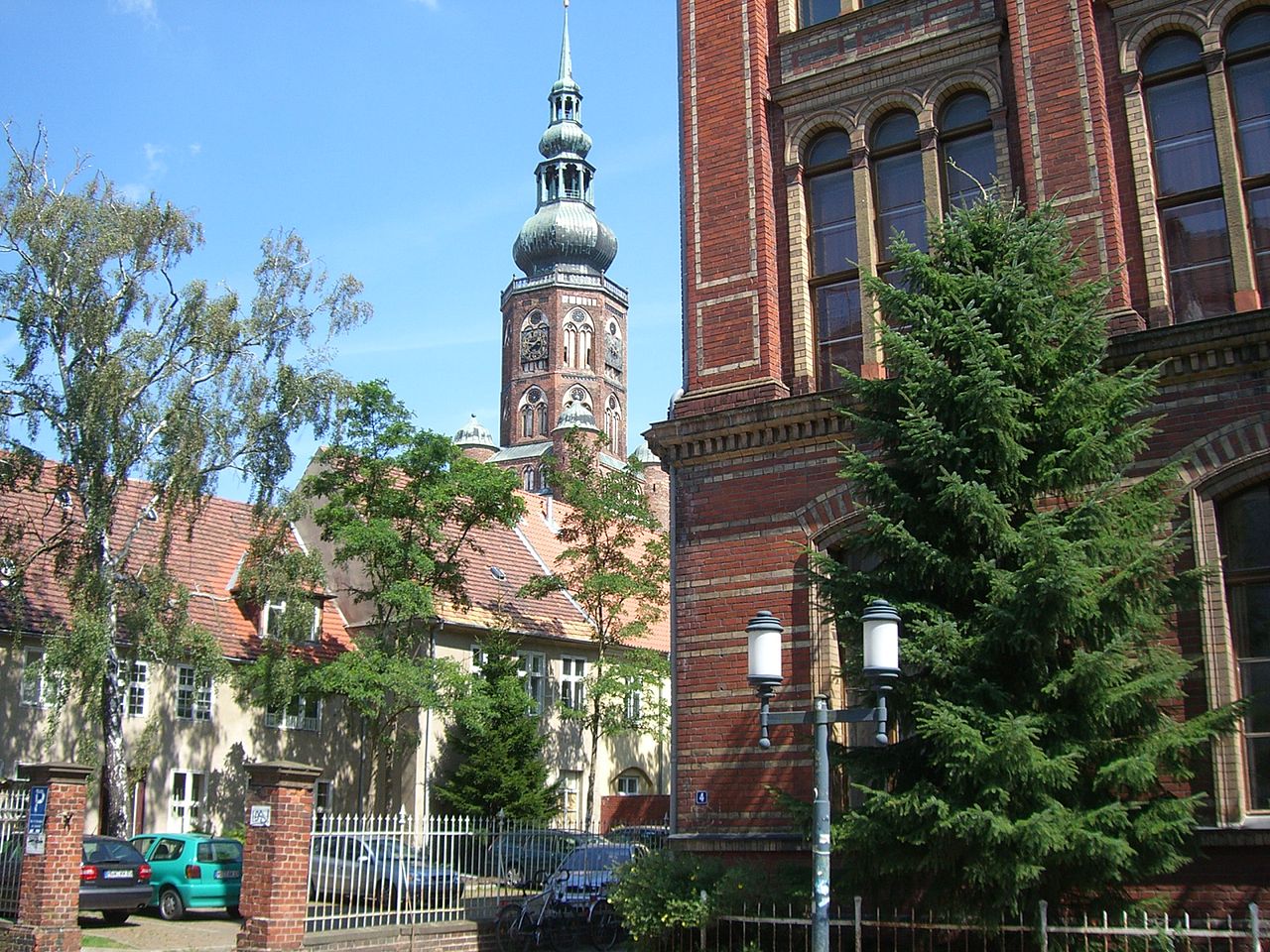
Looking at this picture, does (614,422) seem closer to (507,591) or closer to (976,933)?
(507,591)

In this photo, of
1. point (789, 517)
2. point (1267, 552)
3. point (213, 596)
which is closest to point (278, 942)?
point (789, 517)

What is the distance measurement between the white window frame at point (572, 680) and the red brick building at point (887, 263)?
25.5 meters

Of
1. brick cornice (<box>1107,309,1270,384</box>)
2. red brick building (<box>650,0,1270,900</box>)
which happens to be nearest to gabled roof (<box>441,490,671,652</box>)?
red brick building (<box>650,0,1270,900</box>)

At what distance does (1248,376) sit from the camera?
465 inches

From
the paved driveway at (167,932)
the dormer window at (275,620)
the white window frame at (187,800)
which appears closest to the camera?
the paved driveway at (167,932)

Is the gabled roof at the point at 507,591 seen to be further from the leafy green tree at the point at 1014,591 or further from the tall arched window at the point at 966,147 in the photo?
the leafy green tree at the point at 1014,591

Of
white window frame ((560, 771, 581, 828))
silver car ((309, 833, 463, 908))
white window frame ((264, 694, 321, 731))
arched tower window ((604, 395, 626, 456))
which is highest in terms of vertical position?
arched tower window ((604, 395, 626, 456))

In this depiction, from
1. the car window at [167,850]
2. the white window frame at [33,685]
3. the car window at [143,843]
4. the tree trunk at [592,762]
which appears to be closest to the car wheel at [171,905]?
the car window at [167,850]

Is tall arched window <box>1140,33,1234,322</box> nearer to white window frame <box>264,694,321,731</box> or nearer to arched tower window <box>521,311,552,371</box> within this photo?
white window frame <box>264,694,321,731</box>

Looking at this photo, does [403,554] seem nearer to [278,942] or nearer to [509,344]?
[278,942]

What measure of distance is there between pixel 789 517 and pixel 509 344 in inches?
3431

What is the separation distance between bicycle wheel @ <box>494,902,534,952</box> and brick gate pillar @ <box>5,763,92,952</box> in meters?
4.96

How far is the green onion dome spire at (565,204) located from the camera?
93.4m

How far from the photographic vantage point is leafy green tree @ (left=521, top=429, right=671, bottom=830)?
1455 inches
